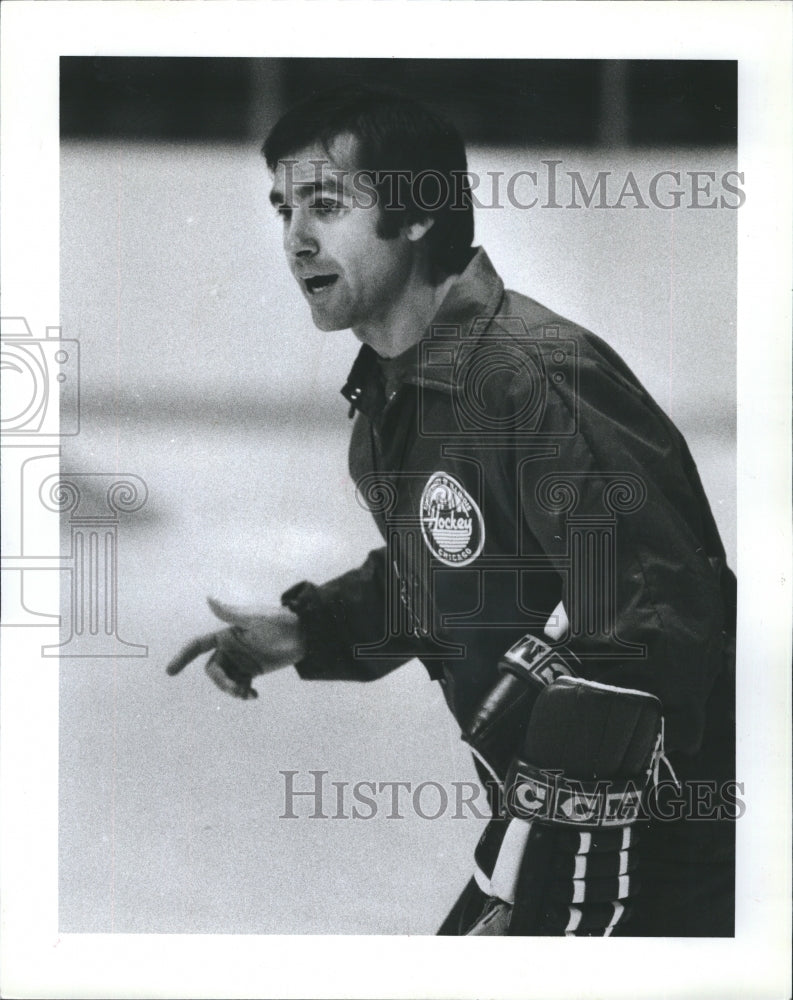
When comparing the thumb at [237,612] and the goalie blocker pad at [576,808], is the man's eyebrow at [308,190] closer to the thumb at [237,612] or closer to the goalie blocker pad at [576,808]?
the thumb at [237,612]

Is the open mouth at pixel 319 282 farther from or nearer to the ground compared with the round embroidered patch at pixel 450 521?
farther from the ground

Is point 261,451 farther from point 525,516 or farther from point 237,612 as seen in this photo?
point 525,516

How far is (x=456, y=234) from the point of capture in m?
2.00

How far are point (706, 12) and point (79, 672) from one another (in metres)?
1.50

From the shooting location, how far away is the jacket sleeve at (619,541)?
198 centimetres

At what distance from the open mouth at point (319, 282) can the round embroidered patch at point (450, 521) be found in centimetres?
35

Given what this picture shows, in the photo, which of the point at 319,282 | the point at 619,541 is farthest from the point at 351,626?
the point at 319,282

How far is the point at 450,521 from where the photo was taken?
6.55 ft

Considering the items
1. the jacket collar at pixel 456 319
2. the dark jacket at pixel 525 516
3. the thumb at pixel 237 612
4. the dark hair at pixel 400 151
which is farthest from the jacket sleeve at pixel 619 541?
the thumb at pixel 237 612

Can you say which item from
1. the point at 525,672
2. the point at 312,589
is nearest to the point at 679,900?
the point at 525,672

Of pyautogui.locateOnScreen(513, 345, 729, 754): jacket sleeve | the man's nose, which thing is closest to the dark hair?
the man's nose

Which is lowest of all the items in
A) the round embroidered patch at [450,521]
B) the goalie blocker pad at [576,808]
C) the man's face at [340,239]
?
the goalie blocker pad at [576,808]

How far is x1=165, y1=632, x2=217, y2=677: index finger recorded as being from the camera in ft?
6.64

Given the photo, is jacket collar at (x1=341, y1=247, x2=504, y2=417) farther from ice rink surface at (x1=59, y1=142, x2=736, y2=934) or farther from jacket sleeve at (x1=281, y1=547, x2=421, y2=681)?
jacket sleeve at (x1=281, y1=547, x2=421, y2=681)
